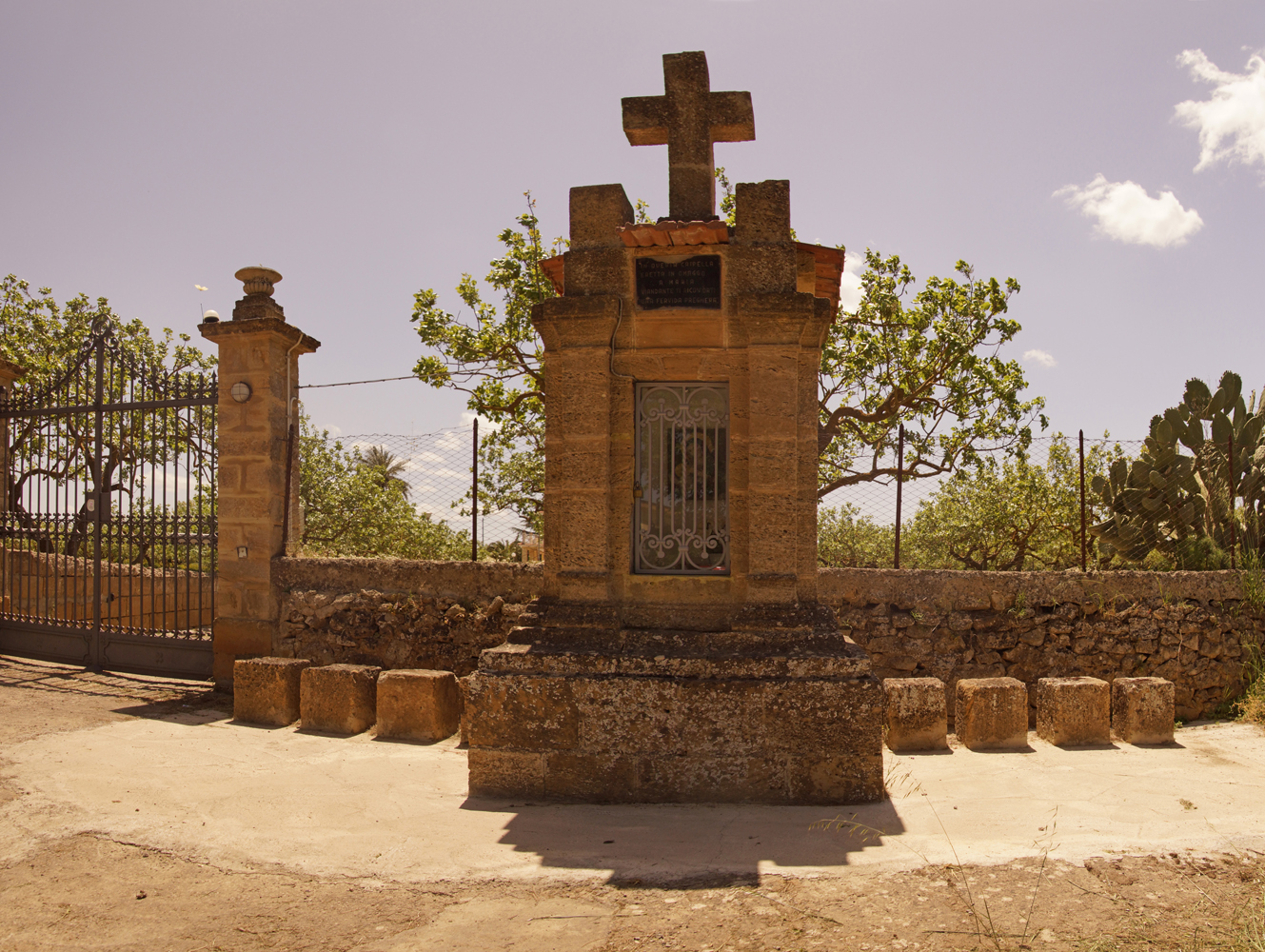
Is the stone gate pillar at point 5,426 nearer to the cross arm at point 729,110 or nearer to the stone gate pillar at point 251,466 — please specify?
A: the stone gate pillar at point 251,466

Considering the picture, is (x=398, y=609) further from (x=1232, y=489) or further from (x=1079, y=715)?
(x=1232, y=489)

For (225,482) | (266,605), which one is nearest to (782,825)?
(266,605)

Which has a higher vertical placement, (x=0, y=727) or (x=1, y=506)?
(x=1, y=506)

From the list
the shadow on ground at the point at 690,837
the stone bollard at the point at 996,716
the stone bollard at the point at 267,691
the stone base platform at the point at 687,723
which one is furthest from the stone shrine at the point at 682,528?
the stone bollard at the point at 267,691

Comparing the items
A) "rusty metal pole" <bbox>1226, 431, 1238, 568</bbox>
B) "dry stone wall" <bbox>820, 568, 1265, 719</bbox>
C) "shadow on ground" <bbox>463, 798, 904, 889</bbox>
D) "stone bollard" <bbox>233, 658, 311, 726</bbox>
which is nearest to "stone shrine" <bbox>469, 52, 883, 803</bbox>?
"shadow on ground" <bbox>463, 798, 904, 889</bbox>

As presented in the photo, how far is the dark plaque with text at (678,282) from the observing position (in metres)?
4.95

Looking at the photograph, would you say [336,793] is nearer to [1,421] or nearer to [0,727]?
[0,727]

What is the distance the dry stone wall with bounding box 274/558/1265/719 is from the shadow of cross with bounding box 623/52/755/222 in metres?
3.24

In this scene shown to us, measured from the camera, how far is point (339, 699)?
6156 millimetres

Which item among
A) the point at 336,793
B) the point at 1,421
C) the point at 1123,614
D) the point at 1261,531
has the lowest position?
the point at 336,793

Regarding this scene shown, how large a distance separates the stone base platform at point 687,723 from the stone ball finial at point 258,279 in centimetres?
490

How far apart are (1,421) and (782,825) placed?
9570 millimetres

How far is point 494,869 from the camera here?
359 centimetres

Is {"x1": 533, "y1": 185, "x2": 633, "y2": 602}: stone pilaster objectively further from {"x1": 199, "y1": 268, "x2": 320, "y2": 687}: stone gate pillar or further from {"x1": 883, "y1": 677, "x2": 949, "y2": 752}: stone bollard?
{"x1": 199, "y1": 268, "x2": 320, "y2": 687}: stone gate pillar
